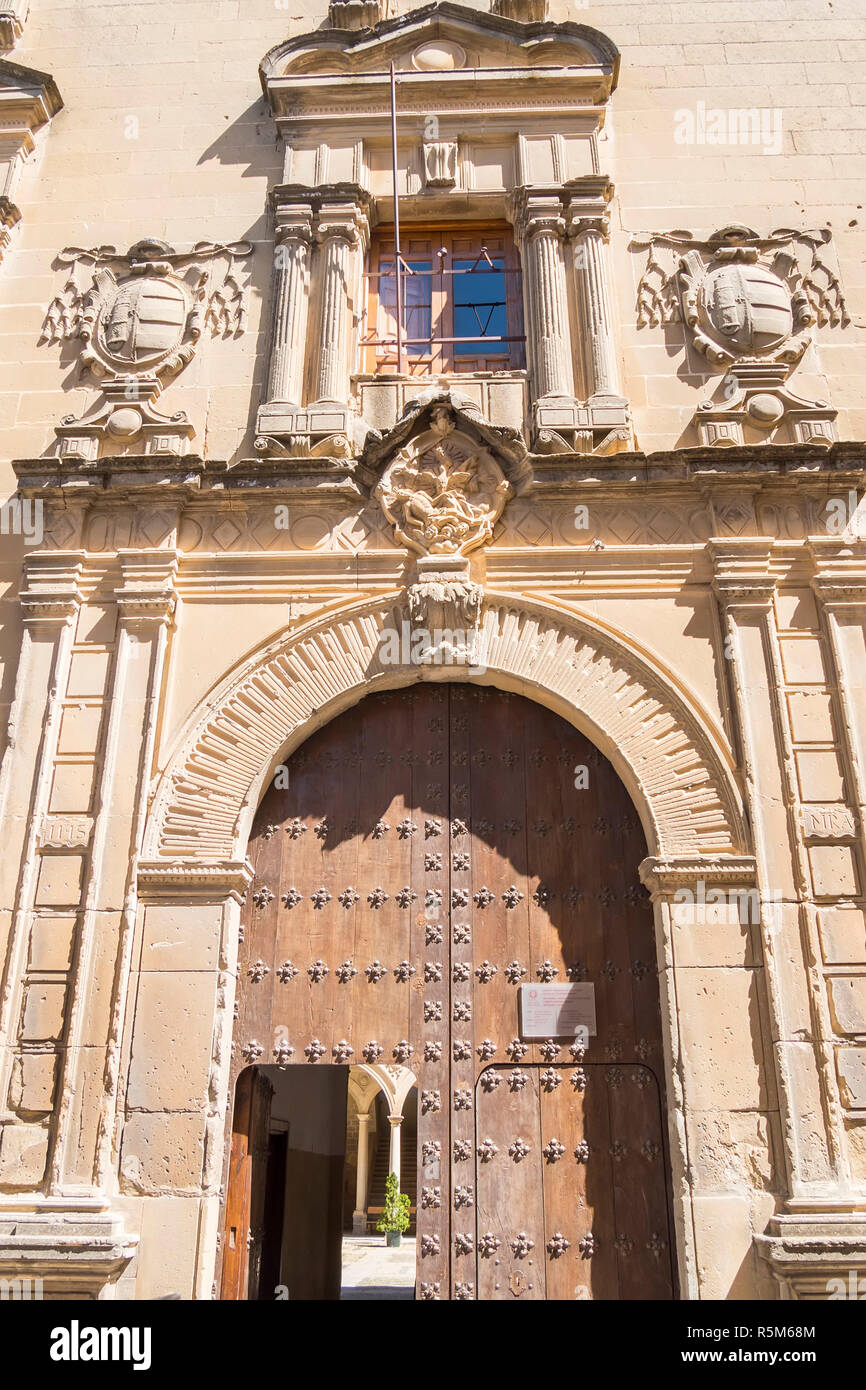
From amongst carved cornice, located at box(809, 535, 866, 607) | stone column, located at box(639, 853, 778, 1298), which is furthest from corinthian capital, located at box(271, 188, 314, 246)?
stone column, located at box(639, 853, 778, 1298)

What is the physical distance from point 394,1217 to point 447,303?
13375 millimetres

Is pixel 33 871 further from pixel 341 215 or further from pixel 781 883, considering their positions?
pixel 341 215

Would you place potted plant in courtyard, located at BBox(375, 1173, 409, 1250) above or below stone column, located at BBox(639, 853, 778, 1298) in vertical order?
below

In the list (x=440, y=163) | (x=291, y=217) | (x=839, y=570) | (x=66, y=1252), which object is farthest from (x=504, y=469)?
(x=66, y=1252)

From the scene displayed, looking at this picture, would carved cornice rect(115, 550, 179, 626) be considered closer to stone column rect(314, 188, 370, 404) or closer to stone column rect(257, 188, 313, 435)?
stone column rect(257, 188, 313, 435)

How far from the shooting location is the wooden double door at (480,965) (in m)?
5.31

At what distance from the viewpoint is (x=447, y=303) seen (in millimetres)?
7605

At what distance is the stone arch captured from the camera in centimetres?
580

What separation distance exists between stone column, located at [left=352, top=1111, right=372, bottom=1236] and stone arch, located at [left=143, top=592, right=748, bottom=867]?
1585 cm

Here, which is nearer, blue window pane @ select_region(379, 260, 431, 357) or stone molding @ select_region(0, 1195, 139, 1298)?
stone molding @ select_region(0, 1195, 139, 1298)

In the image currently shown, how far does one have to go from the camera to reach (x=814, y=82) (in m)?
7.87

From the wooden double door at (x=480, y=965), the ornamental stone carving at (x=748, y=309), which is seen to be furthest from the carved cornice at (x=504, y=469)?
the wooden double door at (x=480, y=965)
